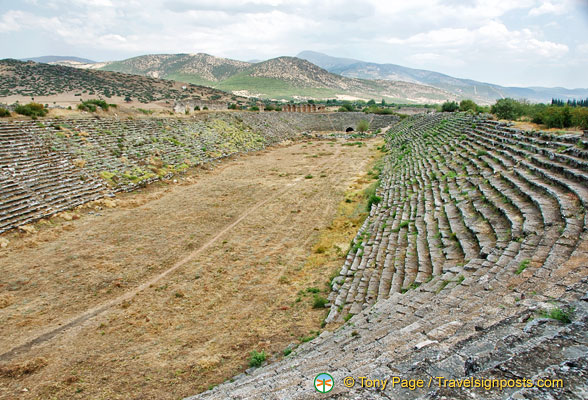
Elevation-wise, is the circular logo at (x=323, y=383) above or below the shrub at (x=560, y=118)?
below

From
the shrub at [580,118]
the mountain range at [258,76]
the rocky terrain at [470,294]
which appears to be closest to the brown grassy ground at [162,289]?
the rocky terrain at [470,294]

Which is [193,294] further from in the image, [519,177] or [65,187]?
[65,187]

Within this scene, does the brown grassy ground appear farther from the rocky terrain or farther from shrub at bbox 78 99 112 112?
shrub at bbox 78 99 112 112

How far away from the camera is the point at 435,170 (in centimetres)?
1571

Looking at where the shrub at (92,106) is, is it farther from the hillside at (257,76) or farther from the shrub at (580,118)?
the hillside at (257,76)

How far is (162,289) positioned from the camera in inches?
383

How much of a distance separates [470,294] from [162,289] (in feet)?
25.6

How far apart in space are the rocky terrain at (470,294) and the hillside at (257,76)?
102m

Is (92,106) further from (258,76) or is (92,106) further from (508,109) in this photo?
(258,76)

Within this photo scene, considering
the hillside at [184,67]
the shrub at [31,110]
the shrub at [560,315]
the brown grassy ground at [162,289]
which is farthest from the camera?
the hillside at [184,67]

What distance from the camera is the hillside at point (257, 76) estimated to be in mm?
120125

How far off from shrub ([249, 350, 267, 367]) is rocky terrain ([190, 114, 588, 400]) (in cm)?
Answer: 22

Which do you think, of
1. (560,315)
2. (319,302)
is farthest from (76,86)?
(560,315)

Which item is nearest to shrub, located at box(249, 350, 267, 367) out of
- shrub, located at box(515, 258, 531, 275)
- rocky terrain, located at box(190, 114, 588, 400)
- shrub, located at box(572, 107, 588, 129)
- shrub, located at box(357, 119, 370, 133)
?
rocky terrain, located at box(190, 114, 588, 400)
